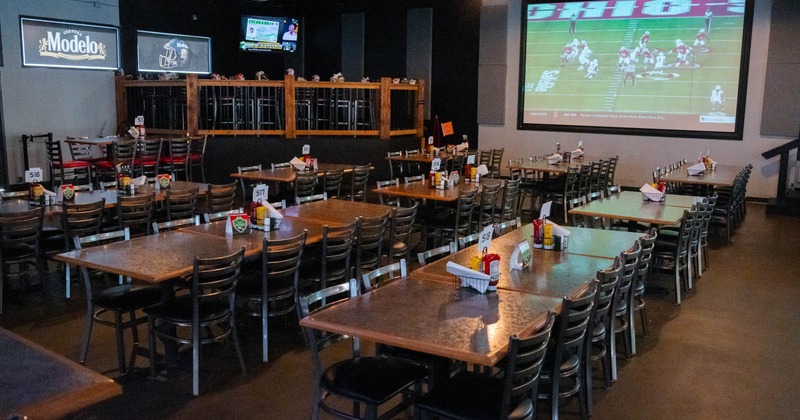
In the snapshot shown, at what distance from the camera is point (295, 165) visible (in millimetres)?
8891

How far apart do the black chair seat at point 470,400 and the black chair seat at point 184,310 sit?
67.3 inches

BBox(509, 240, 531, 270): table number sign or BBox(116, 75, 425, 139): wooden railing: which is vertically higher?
BBox(116, 75, 425, 139): wooden railing

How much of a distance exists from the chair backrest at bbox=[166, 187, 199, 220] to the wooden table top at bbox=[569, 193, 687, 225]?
3655 mm

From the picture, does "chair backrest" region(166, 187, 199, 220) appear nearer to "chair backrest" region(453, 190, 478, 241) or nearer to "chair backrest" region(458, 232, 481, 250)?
"chair backrest" region(453, 190, 478, 241)

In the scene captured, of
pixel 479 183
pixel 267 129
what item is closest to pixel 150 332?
pixel 479 183

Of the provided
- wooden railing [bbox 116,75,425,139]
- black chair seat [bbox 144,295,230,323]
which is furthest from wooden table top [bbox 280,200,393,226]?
wooden railing [bbox 116,75,425,139]

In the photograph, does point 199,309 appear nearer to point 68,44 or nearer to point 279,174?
point 279,174

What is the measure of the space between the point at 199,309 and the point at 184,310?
0.09 m

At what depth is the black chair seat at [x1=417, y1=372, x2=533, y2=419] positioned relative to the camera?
301 cm

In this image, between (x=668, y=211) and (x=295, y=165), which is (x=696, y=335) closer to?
(x=668, y=211)

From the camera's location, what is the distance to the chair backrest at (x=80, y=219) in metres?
5.89

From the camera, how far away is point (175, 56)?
1466 cm

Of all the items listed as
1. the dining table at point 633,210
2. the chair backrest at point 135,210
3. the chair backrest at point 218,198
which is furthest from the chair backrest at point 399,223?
the chair backrest at point 135,210

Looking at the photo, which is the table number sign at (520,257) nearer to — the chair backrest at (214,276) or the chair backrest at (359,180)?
the chair backrest at (214,276)
